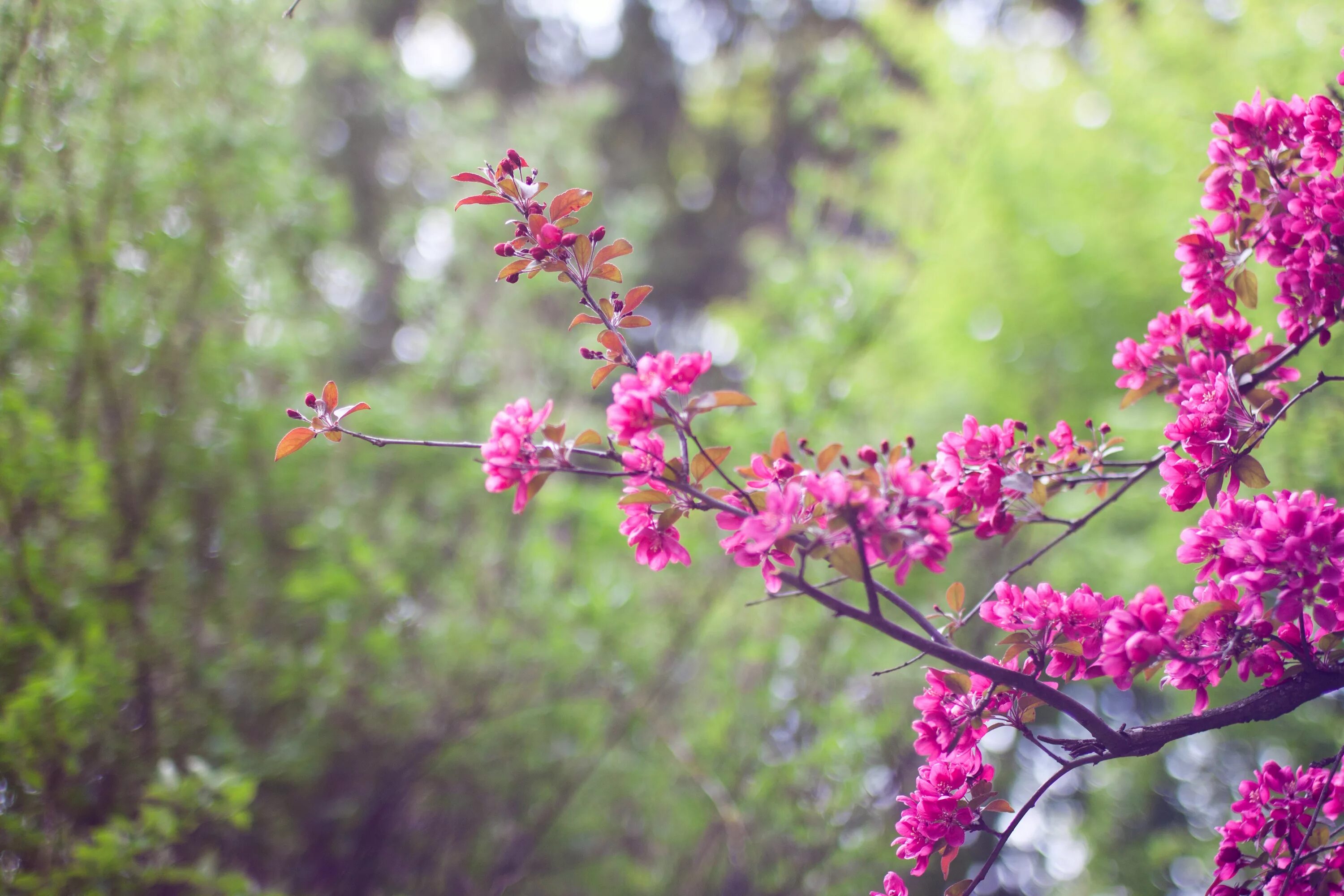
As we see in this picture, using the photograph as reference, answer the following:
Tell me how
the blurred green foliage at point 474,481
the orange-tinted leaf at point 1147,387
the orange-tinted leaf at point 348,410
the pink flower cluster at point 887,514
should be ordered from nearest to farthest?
the pink flower cluster at point 887,514, the orange-tinted leaf at point 348,410, the orange-tinted leaf at point 1147,387, the blurred green foliage at point 474,481

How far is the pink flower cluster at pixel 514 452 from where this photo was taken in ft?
2.27

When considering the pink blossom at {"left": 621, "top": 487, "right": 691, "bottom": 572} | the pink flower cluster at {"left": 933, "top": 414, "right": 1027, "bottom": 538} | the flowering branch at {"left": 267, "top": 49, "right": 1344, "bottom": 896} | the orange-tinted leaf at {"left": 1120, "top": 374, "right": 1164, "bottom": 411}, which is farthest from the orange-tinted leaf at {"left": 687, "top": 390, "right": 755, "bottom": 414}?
the orange-tinted leaf at {"left": 1120, "top": 374, "right": 1164, "bottom": 411}

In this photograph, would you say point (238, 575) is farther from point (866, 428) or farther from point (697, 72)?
point (697, 72)

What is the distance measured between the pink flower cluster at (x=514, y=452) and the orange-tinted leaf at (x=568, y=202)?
0.21 metres

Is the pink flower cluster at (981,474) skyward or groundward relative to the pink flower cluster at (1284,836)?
skyward

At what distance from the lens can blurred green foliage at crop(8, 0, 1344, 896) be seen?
1506mm

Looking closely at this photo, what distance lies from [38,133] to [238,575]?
102cm

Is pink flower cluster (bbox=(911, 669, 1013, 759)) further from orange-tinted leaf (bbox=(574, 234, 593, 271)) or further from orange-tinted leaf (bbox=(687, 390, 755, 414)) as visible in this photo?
orange-tinted leaf (bbox=(574, 234, 593, 271))

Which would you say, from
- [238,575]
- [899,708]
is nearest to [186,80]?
[238,575]

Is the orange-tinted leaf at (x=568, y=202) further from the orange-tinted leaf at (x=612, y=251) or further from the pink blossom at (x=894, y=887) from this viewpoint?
the pink blossom at (x=894, y=887)

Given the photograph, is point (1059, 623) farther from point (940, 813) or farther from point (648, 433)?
point (648, 433)

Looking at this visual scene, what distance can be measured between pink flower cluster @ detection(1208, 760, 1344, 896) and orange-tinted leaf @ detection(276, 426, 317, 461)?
3.32 feet

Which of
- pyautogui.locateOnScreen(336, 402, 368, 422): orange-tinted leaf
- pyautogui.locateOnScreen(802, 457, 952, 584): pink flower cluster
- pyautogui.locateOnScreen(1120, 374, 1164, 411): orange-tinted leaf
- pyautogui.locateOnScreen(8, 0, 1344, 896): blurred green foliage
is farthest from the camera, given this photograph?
pyautogui.locateOnScreen(8, 0, 1344, 896): blurred green foliage

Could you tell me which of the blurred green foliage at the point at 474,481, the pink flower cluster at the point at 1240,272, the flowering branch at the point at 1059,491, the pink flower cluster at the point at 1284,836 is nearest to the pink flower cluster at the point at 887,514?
the flowering branch at the point at 1059,491
